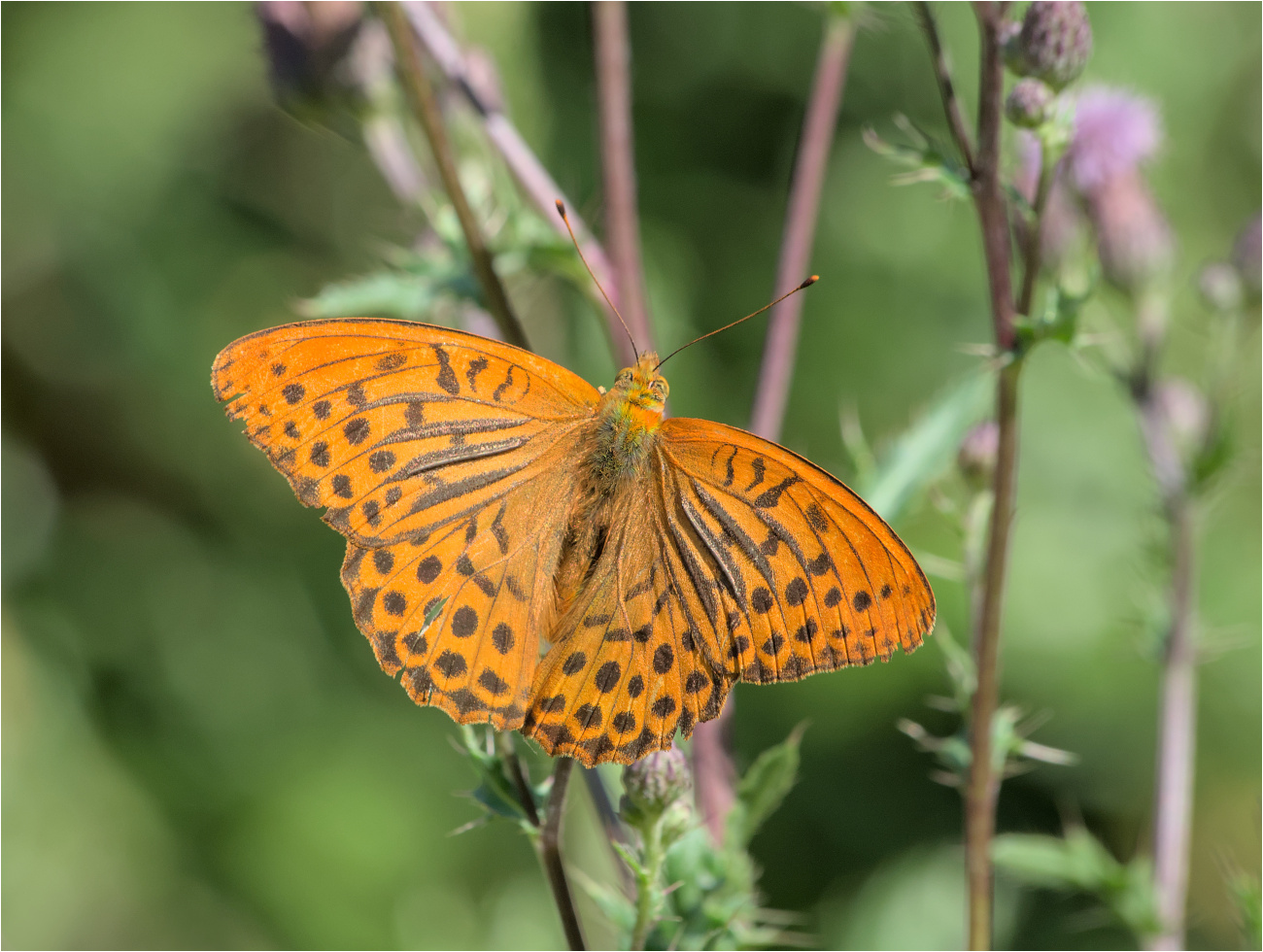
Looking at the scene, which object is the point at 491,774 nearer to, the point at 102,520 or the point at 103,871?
the point at 103,871

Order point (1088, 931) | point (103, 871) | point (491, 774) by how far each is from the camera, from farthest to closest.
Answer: point (103, 871) → point (1088, 931) → point (491, 774)

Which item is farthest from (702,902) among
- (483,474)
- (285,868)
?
(285,868)

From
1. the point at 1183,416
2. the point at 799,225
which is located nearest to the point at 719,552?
the point at 799,225

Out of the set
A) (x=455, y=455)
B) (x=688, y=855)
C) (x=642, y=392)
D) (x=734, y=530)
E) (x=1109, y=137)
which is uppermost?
(x=1109, y=137)

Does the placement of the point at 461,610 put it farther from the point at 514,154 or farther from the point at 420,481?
the point at 514,154

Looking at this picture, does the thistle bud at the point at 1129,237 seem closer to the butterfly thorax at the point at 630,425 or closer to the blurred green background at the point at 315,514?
the blurred green background at the point at 315,514

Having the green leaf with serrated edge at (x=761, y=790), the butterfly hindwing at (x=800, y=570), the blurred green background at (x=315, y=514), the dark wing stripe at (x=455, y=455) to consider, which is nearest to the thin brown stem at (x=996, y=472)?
the butterfly hindwing at (x=800, y=570)

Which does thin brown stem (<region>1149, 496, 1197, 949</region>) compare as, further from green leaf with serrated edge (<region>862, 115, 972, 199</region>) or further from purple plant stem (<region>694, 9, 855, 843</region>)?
green leaf with serrated edge (<region>862, 115, 972, 199</region>)
